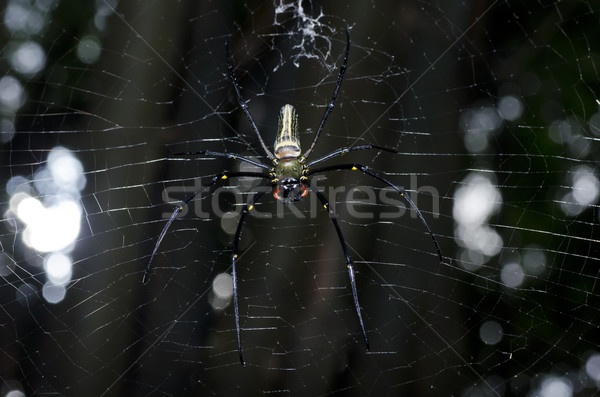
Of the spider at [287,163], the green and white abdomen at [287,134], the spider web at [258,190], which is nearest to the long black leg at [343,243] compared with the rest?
the spider at [287,163]

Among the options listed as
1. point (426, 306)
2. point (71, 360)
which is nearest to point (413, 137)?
point (426, 306)

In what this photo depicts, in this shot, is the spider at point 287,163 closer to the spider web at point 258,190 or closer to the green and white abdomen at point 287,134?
the green and white abdomen at point 287,134

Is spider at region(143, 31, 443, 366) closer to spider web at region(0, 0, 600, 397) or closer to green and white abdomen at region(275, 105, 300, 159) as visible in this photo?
green and white abdomen at region(275, 105, 300, 159)

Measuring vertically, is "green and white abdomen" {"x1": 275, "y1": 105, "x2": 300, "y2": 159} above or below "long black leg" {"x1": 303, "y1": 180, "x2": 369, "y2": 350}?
above

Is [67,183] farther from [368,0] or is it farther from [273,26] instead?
[368,0]

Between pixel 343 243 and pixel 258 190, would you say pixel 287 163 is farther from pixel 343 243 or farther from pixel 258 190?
pixel 343 243

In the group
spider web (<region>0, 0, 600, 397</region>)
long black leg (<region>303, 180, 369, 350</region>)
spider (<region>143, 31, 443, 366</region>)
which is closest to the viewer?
long black leg (<region>303, 180, 369, 350</region>)

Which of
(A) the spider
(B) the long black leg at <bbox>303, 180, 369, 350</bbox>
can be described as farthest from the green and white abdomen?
(B) the long black leg at <bbox>303, 180, 369, 350</bbox>

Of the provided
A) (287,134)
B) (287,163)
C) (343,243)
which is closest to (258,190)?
(287,163)
